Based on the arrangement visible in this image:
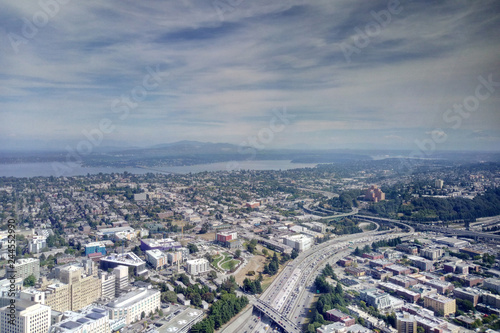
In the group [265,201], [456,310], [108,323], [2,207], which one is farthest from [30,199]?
[456,310]

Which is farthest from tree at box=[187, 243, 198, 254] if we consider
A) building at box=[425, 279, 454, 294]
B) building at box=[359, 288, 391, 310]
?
building at box=[425, 279, 454, 294]

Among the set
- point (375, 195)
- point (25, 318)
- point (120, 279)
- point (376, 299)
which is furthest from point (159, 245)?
point (375, 195)

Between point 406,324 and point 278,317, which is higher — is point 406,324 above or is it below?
above

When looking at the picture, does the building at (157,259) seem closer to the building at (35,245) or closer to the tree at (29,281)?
the tree at (29,281)

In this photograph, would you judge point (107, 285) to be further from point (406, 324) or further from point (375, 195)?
point (375, 195)

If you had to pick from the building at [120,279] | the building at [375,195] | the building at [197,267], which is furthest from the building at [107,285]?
the building at [375,195]
